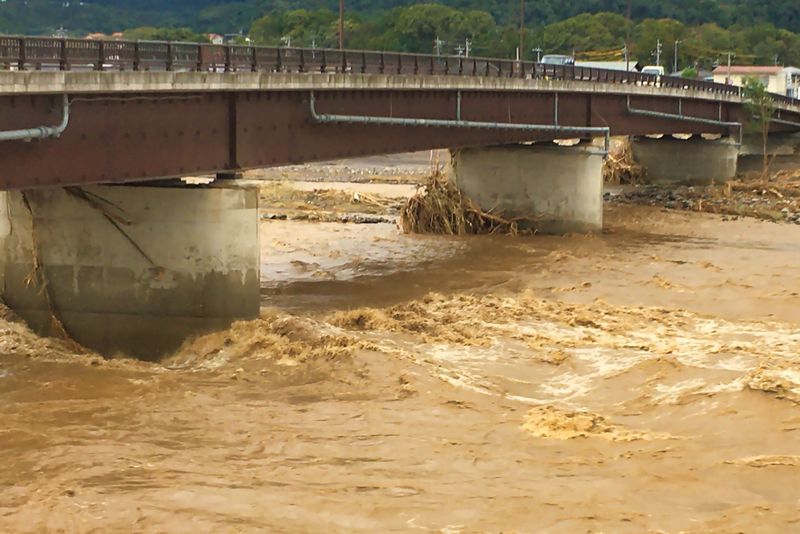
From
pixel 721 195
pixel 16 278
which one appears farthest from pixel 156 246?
pixel 721 195

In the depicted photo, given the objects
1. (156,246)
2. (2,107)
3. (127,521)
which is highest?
(2,107)

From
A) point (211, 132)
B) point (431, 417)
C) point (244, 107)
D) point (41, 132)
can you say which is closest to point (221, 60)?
point (244, 107)

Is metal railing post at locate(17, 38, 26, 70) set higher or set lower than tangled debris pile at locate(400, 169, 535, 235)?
higher

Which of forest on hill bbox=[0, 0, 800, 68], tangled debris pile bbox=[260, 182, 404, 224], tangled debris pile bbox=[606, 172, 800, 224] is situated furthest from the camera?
forest on hill bbox=[0, 0, 800, 68]

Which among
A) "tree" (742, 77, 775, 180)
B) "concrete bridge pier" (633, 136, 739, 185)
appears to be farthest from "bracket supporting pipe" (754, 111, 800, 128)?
"concrete bridge pier" (633, 136, 739, 185)

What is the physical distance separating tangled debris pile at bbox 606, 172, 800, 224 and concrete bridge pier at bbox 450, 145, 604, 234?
8.51 metres

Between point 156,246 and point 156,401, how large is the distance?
5328 millimetres

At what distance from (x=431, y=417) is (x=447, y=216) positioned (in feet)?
79.2

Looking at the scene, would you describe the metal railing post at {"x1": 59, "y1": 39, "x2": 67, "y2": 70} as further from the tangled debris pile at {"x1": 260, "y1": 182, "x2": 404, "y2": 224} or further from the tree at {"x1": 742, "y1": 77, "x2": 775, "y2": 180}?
the tree at {"x1": 742, "y1": 77, "x2": 775, "y2": 180}

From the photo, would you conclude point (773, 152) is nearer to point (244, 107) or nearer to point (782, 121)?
point (782, 121)

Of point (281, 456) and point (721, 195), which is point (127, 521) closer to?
point (281, 456)

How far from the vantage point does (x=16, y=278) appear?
25984mm

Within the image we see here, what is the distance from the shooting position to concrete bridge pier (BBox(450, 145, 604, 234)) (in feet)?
142

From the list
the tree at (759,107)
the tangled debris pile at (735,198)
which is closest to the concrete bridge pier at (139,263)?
the tangled debris pile at (735,198)
